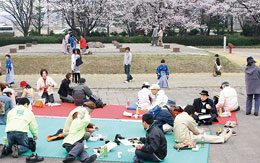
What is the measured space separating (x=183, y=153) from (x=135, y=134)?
1914 mm

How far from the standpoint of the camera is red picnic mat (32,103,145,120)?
1250cm

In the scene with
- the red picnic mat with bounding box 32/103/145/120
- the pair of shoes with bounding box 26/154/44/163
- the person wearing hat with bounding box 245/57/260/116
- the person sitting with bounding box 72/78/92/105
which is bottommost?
the pair of shoes with bounding box 26/154/44/163

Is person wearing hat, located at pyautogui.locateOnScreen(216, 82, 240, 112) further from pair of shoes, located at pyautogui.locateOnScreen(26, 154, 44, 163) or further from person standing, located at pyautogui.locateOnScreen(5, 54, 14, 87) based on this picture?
person standing, located at pyautogui.locateOnScreen(5, 54, 14, 87)

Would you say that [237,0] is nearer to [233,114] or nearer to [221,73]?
[221,73]

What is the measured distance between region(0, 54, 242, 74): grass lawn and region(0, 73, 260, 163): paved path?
3.91 ft

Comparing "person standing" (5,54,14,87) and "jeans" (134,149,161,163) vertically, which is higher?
"person standing" (5,54,14,87)

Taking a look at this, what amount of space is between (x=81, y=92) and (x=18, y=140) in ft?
17.3

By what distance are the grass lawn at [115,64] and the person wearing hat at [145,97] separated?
9581mm

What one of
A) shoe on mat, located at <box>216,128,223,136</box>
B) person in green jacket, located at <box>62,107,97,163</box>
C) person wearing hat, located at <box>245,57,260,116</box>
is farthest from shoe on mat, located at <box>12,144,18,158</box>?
person wearing hat, located at <box>245,57,260,116</box>

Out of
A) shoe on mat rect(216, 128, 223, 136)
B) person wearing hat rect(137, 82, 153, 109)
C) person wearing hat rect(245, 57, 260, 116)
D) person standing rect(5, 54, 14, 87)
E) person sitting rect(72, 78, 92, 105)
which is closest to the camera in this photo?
→ shoe on mat rect(216, 128, 223, 136)

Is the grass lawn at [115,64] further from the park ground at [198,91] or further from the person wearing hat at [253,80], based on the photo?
the person wearing hat at [253,80]

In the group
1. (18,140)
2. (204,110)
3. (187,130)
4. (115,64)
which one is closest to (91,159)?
(18,140)

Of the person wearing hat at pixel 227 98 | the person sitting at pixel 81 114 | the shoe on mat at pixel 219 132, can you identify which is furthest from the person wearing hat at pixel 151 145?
the person wearing hat at pixel 227 98

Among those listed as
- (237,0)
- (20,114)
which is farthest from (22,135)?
(237,0)
